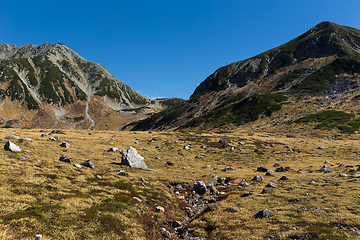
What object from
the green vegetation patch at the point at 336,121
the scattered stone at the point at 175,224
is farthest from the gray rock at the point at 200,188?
the green vegetation patch at the point at 336,121

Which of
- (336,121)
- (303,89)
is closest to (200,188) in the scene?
(336,121)

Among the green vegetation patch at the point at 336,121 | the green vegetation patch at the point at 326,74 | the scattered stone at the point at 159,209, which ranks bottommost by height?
the green vegetation patch at the point at 336,121

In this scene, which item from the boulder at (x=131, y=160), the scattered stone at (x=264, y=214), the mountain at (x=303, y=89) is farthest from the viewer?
the mountain at (x=303, y=89)

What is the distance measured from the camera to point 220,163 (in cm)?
4506

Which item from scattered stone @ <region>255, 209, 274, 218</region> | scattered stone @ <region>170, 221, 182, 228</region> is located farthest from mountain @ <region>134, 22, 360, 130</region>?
scattered stone @ <region>170, 221, 182, 228</region>

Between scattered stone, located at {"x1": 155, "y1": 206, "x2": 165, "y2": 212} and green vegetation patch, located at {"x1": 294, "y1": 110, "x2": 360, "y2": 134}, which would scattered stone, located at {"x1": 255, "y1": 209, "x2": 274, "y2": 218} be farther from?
green vegetation patch, located at {"x1": 294, "y1": 110, "x2": 360, "y2": 134}

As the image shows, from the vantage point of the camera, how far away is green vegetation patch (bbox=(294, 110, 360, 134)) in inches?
3145

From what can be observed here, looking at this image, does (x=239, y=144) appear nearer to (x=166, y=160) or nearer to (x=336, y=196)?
(x=166, y=160)

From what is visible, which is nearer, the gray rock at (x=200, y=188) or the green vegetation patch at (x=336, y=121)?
the gray rock at (x=200, y=188)

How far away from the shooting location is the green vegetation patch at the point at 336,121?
79.9 m

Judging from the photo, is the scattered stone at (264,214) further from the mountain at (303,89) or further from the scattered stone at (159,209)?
the mountain at (303,89)

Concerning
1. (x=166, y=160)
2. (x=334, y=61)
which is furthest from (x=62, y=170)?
(x=334, y=61)

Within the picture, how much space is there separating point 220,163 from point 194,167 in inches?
319

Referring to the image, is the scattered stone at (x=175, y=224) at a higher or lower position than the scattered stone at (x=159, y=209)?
lower
